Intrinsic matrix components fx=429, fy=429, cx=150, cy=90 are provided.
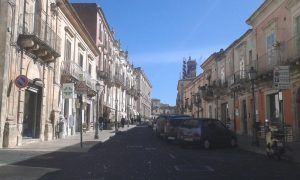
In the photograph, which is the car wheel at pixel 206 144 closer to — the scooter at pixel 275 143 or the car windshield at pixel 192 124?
the car windshield at pixel 192 124

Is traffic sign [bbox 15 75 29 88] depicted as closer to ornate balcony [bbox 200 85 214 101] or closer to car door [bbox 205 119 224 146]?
car door [bbox 205 119 224 146]

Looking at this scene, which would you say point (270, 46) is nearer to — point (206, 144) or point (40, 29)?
point (206, 144)

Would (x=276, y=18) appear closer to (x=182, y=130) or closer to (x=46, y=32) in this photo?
(x=182, y=130)

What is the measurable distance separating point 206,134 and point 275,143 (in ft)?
18.8

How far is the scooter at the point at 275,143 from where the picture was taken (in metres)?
15.5

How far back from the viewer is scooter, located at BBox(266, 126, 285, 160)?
15.5 meters

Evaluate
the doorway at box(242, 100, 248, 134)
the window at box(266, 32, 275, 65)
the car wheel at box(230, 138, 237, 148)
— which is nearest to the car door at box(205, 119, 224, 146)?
the car wheel at box(230, 138, 237, 148)

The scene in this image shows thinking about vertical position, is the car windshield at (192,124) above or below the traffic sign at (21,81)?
below

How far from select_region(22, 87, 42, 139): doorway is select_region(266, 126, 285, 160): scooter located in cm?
1173

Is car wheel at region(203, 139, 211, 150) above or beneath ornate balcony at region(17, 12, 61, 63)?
beneath

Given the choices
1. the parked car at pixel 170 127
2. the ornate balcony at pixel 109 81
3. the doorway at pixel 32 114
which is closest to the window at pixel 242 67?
the parked car at pixel 170 127

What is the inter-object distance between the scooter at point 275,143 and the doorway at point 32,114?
11731 mm

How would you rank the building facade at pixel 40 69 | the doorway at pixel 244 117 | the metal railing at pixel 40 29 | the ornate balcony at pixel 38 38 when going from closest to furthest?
the building facade at pixel 40 69 < the ornate balcony at pixel 38 38 < the metal railing at pixel 40 29 < the doorway at pixel 244 117

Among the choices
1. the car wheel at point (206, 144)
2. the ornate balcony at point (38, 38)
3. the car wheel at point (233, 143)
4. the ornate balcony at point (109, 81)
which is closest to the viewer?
the ornate balcony at point (38, 38)
